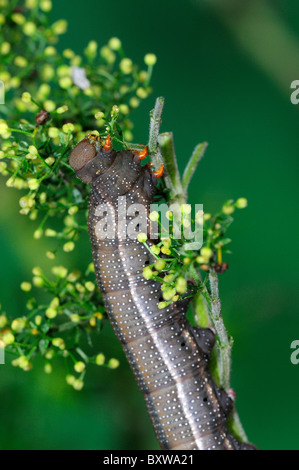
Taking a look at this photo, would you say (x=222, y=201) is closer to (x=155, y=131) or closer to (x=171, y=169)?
(x=171, y=169)

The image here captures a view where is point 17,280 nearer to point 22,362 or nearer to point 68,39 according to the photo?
point 22,362

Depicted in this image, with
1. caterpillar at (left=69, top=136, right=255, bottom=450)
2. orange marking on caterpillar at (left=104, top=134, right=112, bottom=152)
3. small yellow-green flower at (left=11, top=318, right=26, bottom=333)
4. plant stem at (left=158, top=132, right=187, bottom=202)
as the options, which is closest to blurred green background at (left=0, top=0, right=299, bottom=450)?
caterpillar at (left=69, top=136, right=255, bottom=450)


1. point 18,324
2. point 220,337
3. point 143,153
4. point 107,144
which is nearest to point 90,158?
point 107,144

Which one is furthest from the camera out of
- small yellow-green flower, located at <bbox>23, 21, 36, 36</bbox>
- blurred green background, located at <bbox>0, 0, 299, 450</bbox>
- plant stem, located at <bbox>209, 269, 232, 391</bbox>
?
blurred green background, located at <bbox>0, 0, 299, 450</bbox>

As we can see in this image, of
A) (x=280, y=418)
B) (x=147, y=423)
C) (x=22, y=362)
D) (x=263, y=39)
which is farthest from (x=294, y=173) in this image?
(x=22, y=362)

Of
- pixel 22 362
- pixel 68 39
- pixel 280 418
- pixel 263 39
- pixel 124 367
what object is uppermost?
pixel 68 39

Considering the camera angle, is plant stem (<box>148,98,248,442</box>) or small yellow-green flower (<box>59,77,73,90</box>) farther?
small yellow-green flower (<box>59,77,73,90</box>)

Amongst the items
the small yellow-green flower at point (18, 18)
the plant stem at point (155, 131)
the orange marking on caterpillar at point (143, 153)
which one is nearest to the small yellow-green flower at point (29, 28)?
the small yellow-green flower at point (18, 18)

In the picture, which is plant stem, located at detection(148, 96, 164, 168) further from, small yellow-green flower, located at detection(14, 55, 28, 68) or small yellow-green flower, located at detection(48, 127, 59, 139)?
small yellow-green flower, located at detection(14, 55, 28, 68)
